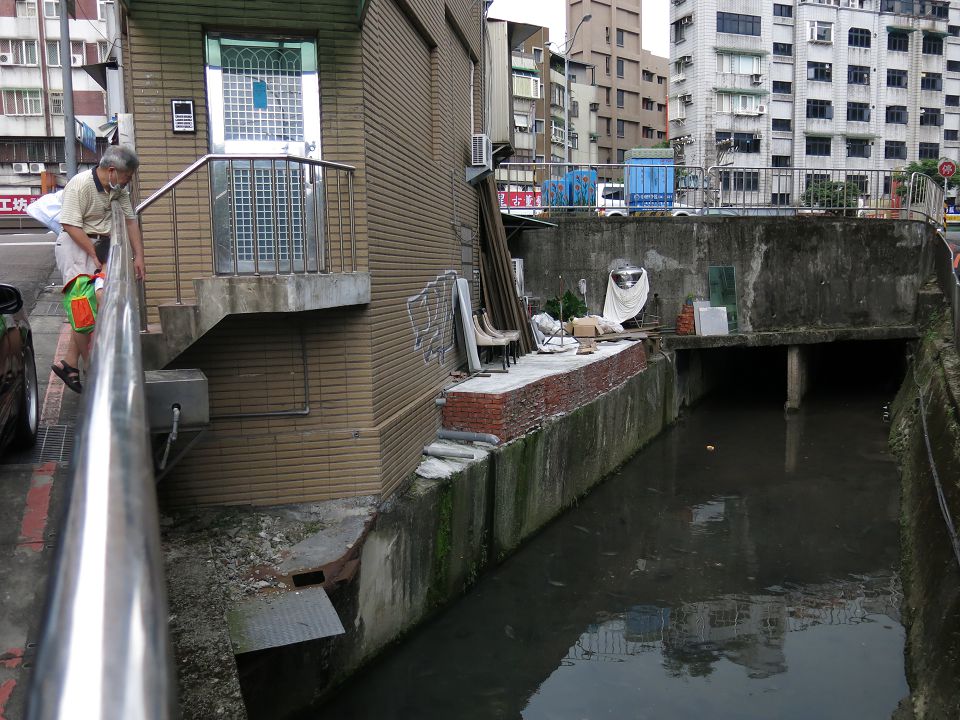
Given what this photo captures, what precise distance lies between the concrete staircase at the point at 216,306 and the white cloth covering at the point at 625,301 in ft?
43.4

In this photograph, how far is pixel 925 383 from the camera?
14.7 meters

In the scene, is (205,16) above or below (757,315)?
above

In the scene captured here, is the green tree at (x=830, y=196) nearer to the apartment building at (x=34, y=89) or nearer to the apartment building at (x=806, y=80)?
the apartment building at (x=806, y=80)

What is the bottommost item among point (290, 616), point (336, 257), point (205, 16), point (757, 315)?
point (290, 616)

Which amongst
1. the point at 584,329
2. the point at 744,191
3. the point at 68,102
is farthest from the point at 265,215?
the point at 744,191

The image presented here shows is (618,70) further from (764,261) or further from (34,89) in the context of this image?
(764,261)

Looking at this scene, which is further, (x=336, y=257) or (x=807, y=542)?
(x=807, y=542)

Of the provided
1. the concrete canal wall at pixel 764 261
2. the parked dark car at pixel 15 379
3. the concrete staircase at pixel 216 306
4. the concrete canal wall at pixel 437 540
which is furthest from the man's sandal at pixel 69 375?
the concrete canal wall at pixel 764 261

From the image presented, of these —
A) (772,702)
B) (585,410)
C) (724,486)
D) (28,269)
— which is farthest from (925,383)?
(28,269)

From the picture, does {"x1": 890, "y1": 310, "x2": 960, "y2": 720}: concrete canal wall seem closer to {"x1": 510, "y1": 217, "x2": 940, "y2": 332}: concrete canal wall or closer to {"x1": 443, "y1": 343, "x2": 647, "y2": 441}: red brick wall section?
{"x1": 443, "y1": 343, "x2": 647, "y2": 441}: red brick wall section

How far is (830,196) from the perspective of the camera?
21453 mm

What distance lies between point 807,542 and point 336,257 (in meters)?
7.43

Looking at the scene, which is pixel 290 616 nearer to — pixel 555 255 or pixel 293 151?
pixel 293 151

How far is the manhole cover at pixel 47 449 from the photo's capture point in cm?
548
